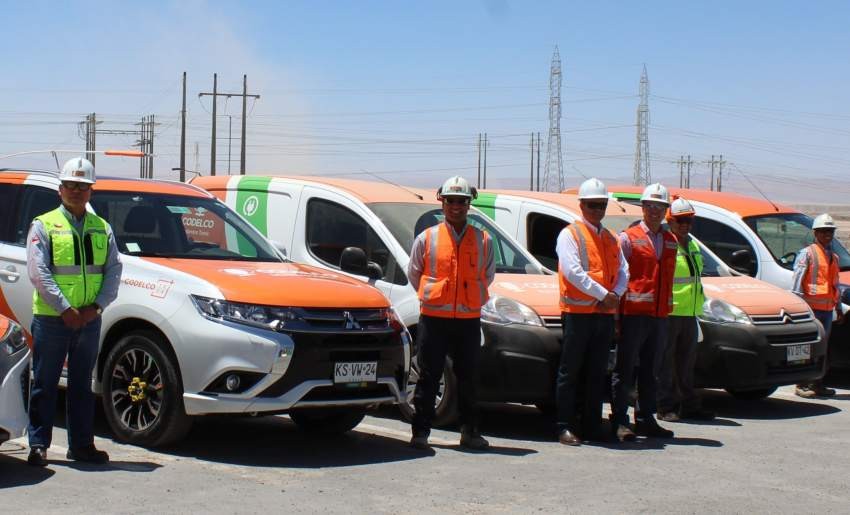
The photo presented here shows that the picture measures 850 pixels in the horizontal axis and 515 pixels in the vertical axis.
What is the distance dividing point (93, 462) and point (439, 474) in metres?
2.11

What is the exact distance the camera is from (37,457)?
7637 mm

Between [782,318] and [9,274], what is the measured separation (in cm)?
658

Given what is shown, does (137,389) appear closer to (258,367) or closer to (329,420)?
(258,367)

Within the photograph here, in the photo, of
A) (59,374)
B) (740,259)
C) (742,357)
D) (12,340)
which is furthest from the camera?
(740,259)

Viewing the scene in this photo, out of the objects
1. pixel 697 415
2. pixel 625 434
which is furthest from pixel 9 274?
pixel 697 415

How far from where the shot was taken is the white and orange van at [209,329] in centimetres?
792

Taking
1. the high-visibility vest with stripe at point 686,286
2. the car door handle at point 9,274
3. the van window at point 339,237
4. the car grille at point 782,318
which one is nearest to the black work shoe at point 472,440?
the van window at point 339,237

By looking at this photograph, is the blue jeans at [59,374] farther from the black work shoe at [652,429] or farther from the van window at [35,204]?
the black work shoe at [652,429]

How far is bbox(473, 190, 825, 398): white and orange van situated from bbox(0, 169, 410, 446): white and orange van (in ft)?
11.2

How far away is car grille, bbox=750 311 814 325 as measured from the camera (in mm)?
11219

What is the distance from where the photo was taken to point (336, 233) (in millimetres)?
10742

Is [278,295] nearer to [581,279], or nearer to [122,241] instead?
[122,241]

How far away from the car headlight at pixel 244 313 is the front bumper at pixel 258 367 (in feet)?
0.14

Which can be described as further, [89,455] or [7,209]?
[7,209]
